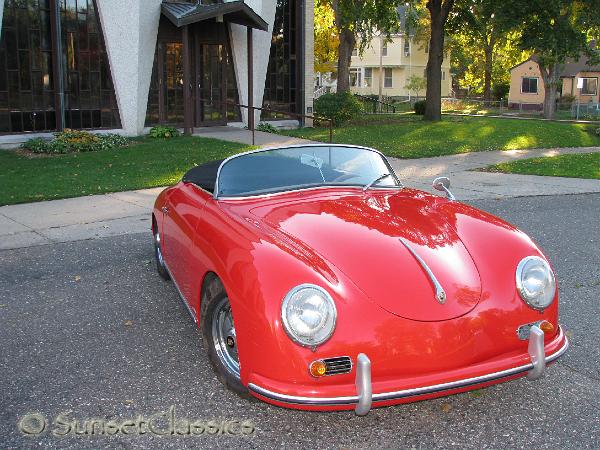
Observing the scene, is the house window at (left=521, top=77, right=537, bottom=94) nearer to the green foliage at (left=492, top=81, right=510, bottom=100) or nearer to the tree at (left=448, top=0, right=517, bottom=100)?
the green foliage at (left=492, top=81, right=510, bottom=100)

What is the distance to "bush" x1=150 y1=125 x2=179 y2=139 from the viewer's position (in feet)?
60.5

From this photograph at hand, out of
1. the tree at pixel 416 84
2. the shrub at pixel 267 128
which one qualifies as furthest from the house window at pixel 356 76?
the shrub at pixel 267 128

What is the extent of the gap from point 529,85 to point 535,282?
193ft

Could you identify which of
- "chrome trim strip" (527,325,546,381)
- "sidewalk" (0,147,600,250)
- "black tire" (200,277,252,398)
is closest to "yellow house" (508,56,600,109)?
"sidewalk" (0,147,600,250)

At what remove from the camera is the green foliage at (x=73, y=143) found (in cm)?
1577

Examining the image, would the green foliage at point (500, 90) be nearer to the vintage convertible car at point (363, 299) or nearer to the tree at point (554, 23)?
the tree at point (554, 23)

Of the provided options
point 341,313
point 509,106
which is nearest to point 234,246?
point 341,313

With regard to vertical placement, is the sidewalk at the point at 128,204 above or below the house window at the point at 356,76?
below

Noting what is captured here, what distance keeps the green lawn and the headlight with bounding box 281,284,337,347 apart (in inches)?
505

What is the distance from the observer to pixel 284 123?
74.1ft

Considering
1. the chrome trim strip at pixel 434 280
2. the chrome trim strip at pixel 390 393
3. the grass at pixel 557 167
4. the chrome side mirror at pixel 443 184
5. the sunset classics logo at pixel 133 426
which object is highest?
the chrome side mirror at pixel 443 184

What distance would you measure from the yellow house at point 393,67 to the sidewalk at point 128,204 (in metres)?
52.6

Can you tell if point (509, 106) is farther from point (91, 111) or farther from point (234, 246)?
point (234, 246)

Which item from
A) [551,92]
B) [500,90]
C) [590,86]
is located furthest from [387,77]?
[551,92]
